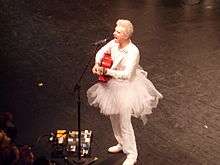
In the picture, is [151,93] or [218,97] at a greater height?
[151,93]

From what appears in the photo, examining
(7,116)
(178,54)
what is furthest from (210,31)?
(7,116)

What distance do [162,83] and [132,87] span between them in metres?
2.45

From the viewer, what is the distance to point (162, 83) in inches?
298

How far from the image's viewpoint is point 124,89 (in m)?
5.19

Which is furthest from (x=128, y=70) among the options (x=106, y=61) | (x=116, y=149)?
(x=116, y=149)

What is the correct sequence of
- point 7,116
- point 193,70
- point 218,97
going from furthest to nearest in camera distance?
point 193,70 → point 218,97 → point 7,116

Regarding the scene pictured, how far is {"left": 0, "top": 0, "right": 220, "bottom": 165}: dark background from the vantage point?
20.3ft

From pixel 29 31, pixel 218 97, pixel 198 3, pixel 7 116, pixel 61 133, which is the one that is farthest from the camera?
pixel 198 3

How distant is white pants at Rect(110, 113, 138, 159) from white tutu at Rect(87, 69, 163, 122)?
0.36ft

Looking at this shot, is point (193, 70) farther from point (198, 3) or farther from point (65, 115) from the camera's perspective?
point (198, 3)

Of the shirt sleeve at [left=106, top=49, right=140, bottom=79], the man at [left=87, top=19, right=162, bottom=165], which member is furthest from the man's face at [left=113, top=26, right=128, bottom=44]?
the shirt sleeve at [left=106, top=49, right=140, bottom=79]

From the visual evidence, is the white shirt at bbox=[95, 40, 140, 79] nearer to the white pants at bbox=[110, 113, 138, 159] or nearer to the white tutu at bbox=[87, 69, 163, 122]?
the white tutu at bbox=[87, 69, 163, 122]

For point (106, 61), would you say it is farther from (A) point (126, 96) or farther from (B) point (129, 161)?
(B) point (129, 161)

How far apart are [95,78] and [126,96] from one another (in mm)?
2648
